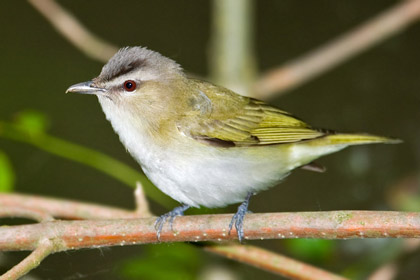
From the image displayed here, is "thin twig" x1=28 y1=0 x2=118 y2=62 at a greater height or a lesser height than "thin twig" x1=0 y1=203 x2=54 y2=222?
greater

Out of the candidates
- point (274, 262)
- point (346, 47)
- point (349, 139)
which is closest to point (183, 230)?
point (274, 262)

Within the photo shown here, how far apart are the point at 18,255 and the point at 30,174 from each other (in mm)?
2606

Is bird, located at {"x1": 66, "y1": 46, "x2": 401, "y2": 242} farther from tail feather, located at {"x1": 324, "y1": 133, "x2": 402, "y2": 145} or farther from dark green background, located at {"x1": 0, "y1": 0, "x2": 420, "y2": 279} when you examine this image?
dark green background, located at {"x1": 0, "y1": 0, "x2": 420, "y2": 279}

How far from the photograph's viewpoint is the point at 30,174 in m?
5.17

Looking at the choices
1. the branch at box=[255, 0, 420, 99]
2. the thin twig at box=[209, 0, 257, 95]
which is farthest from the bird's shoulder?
the thin twig at box=[209, 0, 257, 95]

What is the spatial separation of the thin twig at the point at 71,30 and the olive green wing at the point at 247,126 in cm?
88

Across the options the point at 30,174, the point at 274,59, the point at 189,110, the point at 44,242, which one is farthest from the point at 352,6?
the point at 44,242

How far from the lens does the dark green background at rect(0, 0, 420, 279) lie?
4.74m

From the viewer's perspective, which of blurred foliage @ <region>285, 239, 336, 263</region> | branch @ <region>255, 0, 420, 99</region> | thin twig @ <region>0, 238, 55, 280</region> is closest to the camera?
thin twig @ <region>0, 238, 55, 280</region>

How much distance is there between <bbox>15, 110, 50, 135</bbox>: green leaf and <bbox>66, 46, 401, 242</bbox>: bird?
0.36 meters

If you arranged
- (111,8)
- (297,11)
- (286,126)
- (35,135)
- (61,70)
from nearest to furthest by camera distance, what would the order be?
(35,135) < (286,126) < (297,11) < (111,8) < (61,70)

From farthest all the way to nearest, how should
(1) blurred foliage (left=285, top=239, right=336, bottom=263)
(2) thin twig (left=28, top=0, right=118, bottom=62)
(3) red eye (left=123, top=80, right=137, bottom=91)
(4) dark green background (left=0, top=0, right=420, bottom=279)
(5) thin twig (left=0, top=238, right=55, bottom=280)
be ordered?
(4) dark green background (left=0, top=0, right=420, bottom=279) < (2) thin twig (left=28, top=0, right=118, bottom=62) < (1) blurred foliage (left=285, top=239, right=336, bottom=263) < (3) red eye (left=123, top=80, right=137, bottom=91) < (5) thin twig (left=0, top=238, right=55, bottom=280)

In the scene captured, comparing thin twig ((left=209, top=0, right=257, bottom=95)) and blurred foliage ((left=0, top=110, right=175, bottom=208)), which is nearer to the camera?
blurred foliage ((left=0, top=110, right=175, bottom=208))

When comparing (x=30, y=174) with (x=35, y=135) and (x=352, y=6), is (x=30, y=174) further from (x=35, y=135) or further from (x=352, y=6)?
(x=352, y=6)
